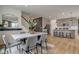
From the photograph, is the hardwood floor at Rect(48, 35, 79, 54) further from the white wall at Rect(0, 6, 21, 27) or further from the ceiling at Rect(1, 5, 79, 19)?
the white wall at Rect(0, 6, 21, 27)

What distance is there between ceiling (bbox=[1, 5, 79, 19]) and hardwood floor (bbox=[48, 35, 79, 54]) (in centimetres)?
46

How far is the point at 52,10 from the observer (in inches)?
76.7

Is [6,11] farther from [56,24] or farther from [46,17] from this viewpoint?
[56,24]

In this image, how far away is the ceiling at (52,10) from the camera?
1908mm

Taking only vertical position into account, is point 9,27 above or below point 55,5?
below

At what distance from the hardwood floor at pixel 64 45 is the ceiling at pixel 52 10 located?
1.49 feet

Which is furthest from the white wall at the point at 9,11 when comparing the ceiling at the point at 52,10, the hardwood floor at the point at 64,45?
the hardwood floor at the point at 64,45

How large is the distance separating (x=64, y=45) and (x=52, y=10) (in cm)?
73

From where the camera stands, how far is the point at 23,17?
6.32 feet

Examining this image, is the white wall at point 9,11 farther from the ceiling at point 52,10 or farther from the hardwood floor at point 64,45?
the hardwood floor at point 64,45

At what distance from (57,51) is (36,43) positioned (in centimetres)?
45

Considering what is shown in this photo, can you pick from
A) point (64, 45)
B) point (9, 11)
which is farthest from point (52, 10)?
point (9, 11)
